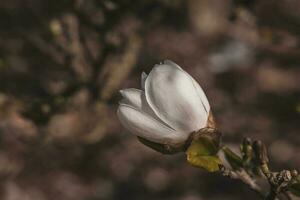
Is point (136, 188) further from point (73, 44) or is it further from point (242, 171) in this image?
point (242, 171)

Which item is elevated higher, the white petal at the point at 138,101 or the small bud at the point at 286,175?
the white petal at the point at 138,101

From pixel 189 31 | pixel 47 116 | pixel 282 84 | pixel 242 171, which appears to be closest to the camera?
pixel 242 171

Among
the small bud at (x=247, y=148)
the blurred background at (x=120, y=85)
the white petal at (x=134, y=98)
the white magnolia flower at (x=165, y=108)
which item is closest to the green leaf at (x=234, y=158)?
the small bud at (x=247, y=148)

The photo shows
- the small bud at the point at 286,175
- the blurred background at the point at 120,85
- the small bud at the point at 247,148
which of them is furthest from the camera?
the blurred background at the point at 120,85

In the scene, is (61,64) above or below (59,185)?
below

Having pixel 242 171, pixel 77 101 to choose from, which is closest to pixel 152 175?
pixel 77 101

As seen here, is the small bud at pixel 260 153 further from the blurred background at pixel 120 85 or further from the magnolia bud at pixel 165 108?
the blurred background at pixel 120 85

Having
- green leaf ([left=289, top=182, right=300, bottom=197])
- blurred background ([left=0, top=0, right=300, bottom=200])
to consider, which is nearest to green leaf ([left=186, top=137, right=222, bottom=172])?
green leaf ([left=289, top=182, right=300, bottom=197])

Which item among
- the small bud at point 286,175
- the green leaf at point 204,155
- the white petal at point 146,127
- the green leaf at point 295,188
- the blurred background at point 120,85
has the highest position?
the blurred background at point 120,85
